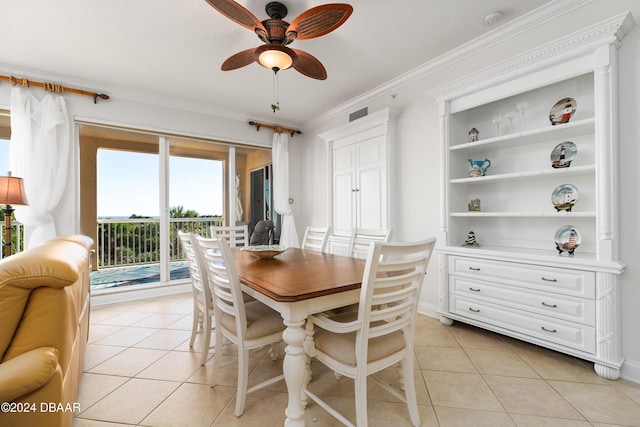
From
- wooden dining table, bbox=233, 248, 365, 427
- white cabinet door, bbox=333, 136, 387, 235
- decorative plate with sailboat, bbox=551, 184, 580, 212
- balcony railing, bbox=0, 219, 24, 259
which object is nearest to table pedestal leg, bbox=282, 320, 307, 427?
wooden dining table, bbox=233, 248, 365, 427

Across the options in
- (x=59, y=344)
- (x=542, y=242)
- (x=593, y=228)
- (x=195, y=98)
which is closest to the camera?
(x=59, y=344)

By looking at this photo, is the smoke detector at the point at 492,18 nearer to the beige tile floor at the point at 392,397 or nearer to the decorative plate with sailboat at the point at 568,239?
the decorative plate with sailboat at the point at 568,239

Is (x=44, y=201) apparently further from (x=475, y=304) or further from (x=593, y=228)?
(x=593, y=228)

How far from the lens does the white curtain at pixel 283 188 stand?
4645 mm

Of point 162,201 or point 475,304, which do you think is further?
point 162,201

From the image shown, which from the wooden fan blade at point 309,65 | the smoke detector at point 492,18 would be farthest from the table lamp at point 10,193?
the smoke detector at point 492,18

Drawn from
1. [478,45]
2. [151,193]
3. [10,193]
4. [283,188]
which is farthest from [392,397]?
[151,193]

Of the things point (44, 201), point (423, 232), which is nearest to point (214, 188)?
point (44, 201)

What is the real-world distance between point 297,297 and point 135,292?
10.9 ft

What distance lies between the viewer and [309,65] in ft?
7.40

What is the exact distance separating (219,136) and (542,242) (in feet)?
13.2

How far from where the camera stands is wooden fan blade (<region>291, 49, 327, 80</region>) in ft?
7.00

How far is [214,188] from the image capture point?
4359mm

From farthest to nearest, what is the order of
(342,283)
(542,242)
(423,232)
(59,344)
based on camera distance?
(423,232), (542,242), (342,283), (59,344)
